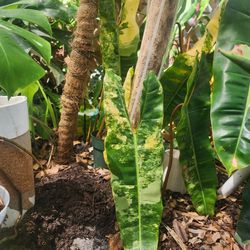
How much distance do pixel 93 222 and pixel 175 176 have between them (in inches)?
13.4

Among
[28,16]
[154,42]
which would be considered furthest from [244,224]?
[28,16]

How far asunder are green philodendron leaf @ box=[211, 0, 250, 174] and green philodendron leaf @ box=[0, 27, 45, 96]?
49cm

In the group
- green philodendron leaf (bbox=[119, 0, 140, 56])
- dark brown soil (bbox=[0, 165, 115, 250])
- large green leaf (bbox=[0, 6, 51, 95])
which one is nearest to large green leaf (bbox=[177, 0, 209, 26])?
green philodendron leaf (bbox=[119, 0, 140, 56])

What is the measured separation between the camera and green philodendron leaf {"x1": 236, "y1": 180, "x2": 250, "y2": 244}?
3.46 ft

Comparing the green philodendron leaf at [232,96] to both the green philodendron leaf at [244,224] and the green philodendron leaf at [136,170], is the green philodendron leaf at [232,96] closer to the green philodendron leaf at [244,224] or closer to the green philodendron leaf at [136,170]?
the green philodendron leaf at [136,170]

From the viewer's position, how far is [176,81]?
3.84 ft

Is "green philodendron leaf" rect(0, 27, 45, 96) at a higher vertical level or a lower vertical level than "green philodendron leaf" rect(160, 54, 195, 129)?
higher

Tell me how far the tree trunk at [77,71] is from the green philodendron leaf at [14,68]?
467 mm

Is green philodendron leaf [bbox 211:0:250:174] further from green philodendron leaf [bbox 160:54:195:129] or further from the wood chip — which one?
the wood chip

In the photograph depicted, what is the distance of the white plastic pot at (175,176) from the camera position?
1200 millimetres

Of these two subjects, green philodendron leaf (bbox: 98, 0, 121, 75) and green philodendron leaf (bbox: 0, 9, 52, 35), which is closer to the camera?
green philodendron leaf (bbox: 0, 9, 52, 35)

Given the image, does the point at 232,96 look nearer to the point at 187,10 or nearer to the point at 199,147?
the point at 199,147

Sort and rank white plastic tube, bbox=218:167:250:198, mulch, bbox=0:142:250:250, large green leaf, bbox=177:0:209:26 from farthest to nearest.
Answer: large green leaf, bbox=177:0:209:26 → white plastic tube, bbox=218:167:250:198 → mulch, bbox=0:142:250:250

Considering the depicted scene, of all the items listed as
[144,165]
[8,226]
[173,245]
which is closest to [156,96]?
[144,165]
